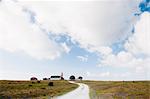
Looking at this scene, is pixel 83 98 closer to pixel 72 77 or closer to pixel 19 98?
pixel 19 98

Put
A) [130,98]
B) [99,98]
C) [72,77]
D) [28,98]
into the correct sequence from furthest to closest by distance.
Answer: [72,77] → [28,98] → [130,98] → [99,98]

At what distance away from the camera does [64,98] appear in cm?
3731

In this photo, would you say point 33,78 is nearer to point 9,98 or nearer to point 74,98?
point 9,98

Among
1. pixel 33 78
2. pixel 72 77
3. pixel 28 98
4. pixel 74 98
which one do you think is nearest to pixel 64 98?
pixel 74 98

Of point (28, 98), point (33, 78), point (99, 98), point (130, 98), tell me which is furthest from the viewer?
point (33, 78)

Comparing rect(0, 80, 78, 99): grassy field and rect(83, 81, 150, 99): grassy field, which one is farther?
rect(0, 80, 78, 99): grassy field

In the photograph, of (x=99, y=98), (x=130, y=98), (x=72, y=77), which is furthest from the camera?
(x=72, y=77)

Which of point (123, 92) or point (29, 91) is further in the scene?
point (29, 91)

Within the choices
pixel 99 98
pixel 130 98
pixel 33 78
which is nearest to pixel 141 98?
pixel 130 98

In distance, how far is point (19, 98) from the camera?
45.6 meters

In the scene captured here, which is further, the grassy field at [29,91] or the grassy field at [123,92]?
the grassy field at [29,91]

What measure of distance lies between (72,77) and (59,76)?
946 centimetres

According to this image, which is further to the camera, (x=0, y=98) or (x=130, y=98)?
(x=0, y=98)

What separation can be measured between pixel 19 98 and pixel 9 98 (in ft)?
8.33
